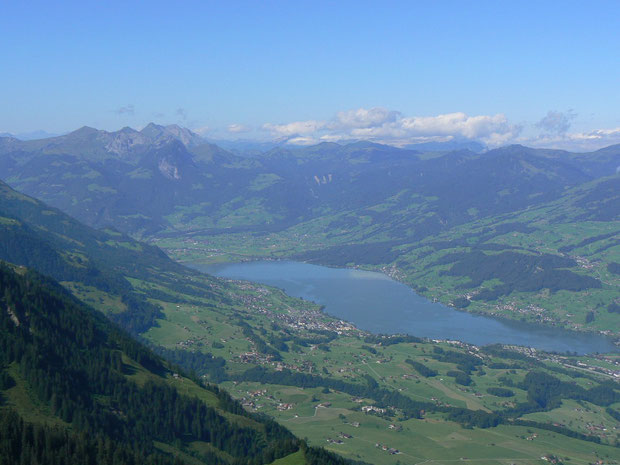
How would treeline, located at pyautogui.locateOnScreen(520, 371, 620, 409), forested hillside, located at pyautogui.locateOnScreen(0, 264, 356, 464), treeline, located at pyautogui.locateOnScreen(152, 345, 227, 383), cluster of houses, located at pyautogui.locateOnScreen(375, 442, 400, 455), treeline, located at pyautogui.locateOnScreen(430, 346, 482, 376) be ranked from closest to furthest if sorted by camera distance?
1. forested hillside, located at pyautogui.locateOnScreen(0, 264, 356, 464)
2. cluster of houses, located at pyautogui.locateOnScreen(375, 442, 400, 455)
3. treeline, located at pyautogui.locateOnScreen(152, 345, 227, 383)
4. treeline, located at pyautogui.locateOnScreen(520, 371, 620, 409)
5. treeline, located at pyautogui.locateOnScreen(430, 346, 482, 376)

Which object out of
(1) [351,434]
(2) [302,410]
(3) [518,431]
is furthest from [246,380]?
(3) [518,431]

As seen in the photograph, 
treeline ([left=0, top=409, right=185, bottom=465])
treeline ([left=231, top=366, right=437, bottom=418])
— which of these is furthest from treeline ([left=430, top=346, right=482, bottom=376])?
treeline ([left=0, top=409, right=185, bottom=465])

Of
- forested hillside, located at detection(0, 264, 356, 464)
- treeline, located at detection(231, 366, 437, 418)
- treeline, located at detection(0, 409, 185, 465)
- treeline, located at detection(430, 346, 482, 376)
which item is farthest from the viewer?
treeline, located at detection(430, 346, 482, 376)

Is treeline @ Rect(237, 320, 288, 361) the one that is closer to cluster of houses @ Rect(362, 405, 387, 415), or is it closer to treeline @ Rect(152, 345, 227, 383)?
treeline @ Rect(152, 345, 227, 383)

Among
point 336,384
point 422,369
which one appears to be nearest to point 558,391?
point 422,369

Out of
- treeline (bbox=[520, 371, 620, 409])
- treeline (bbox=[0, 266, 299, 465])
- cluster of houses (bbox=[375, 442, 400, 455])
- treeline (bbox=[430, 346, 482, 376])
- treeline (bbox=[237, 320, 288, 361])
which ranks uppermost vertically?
treeline (bbox=[0, 266, 299, 465])

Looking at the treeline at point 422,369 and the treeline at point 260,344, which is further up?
the treeline at point 260,344

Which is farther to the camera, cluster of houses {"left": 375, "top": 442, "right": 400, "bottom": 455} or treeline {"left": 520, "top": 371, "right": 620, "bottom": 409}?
treeline {"left": 520, "top": 371, "right": 620, "bottom": 409}

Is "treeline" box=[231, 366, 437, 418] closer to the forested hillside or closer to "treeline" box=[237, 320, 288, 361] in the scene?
"treeline" box=[237, 320, 288, 361]

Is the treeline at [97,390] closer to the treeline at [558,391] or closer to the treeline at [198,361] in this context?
the treeline at [198,361]

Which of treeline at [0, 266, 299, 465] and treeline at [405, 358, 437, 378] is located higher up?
treeline at [0, 266, 299, 465]

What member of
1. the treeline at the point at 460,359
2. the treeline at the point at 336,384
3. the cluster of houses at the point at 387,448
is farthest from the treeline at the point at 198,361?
the treeline at the point at 460,359
